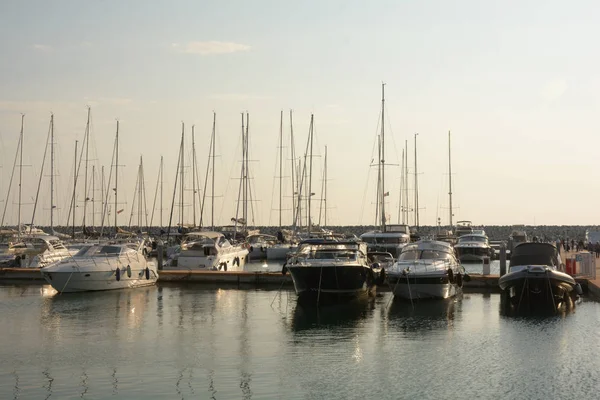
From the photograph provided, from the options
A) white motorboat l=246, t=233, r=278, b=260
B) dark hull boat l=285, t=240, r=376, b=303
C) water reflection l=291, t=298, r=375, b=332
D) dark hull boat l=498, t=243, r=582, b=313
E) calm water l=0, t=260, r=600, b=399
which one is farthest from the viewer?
white motorboat l=246, t=233, r=278, b=260

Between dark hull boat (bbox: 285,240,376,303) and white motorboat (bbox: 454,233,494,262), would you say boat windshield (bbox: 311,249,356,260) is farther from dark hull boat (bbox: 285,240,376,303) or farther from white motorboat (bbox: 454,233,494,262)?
white motorboat (bbox: 454,233,494,262)

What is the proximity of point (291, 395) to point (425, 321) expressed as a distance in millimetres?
12279

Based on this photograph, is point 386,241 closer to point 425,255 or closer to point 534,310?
point 425,255

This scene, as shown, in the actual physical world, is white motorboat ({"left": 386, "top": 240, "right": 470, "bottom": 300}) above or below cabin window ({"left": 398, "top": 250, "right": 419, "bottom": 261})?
below

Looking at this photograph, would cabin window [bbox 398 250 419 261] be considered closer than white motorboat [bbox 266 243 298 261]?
Yes

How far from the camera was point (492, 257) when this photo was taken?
227ft

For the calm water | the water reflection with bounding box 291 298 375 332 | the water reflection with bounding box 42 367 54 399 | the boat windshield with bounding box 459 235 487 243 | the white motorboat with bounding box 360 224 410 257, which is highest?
the boat windshield with bounding box 459 235 487 243

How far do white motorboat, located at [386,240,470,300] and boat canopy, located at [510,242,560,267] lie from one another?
286 cm

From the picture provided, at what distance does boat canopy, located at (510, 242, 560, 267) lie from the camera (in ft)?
122

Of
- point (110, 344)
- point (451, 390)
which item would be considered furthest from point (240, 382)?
point (110, 344)

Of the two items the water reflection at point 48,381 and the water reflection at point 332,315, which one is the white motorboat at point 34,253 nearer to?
the water reflection at point 332,315

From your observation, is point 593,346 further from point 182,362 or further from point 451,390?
point 182,362

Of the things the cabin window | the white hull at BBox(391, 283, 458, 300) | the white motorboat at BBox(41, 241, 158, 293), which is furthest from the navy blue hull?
the white motorboat at BBox(41, 241, 158, 293)

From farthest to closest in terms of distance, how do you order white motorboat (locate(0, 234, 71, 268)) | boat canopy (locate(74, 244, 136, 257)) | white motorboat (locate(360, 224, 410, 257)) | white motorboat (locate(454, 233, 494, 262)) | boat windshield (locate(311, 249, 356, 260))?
white motorboat (locate(454, 233, 494, 262)) → white motorboat (locate(360, 224, 410, 257)) → white motorboat (locate(0, 234, 71, 268)) → boat canopy (locate(74, 244, 136, 257)) → boat windshield (locate(311, 249, 356, 260))
